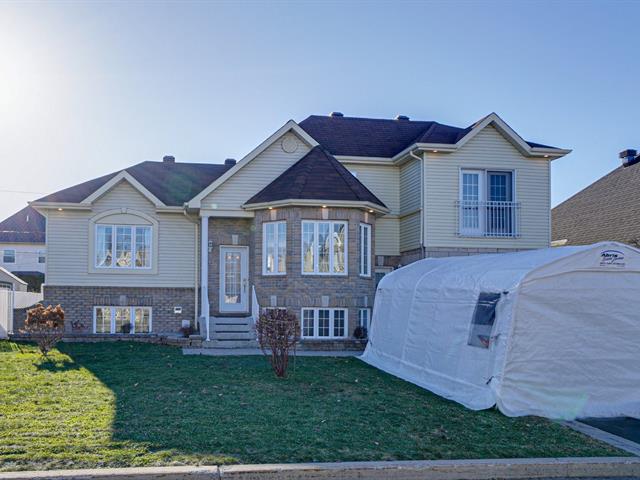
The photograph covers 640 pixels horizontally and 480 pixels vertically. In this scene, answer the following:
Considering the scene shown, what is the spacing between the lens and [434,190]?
1948 centimetres

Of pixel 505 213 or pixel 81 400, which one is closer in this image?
pixel 81 400

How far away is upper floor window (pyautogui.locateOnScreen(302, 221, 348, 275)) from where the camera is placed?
17953 mm

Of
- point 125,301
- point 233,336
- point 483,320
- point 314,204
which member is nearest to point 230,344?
point 233,336

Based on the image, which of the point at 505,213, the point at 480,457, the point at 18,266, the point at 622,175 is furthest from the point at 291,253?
the point at 18,266

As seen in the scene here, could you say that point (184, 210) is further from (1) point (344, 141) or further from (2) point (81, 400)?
(2) point (81, 400)

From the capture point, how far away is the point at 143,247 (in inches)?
807

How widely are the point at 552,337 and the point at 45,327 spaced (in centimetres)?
1117

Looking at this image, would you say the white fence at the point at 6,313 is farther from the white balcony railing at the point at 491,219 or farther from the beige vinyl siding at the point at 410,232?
the white balcony railing at the point at 491,219

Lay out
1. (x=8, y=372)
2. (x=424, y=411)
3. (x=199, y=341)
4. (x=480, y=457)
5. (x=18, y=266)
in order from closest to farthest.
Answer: (x=480, y=457)
(x=424, y=411)
(x=8, y=372)
(x=199, y=341)
(x=18, y=266)

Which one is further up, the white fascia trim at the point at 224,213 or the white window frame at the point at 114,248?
the white fascia trim at the point at 224,213

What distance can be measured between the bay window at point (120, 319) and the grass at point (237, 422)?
7.61m

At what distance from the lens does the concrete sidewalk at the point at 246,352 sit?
51.5 ft

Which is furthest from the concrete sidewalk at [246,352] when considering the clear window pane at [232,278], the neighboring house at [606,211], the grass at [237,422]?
the neighboring house at [606,211]

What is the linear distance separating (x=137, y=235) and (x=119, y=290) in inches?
72.1
